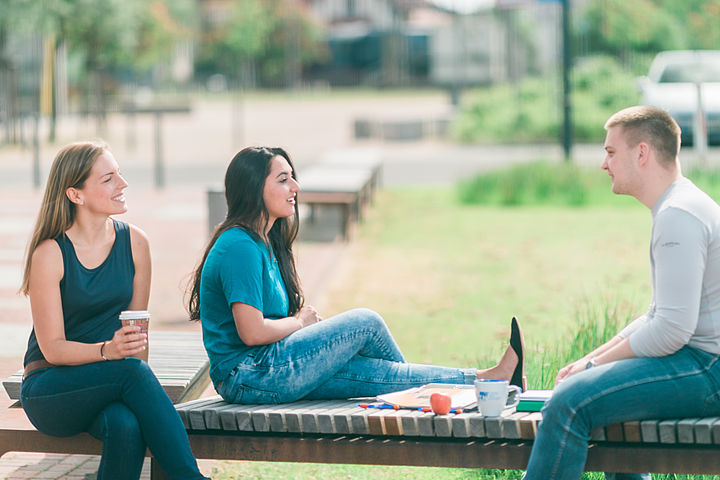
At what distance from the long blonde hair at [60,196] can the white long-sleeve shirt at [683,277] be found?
1.83 metres

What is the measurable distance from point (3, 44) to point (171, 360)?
82.2 feet

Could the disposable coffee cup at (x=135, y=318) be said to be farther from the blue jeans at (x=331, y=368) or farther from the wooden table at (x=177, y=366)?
the wooden table at (x=177, y=366)

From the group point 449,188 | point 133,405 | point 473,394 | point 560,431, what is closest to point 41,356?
point 133,405

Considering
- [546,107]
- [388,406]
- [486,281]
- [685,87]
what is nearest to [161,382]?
[388,406]

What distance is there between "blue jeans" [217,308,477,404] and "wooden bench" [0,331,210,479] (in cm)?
41

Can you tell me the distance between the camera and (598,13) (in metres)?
28.5

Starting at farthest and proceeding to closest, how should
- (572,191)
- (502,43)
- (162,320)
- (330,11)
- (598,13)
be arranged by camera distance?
(330,11), (502,43), (598,13), (572,191), (162,320)

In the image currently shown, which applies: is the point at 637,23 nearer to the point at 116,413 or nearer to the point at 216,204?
the point at 216,204

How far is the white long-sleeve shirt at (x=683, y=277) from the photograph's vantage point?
128 inches

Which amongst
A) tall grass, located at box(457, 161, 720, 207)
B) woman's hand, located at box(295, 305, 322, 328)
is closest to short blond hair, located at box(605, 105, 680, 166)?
woman's hand, located at box(295, 305, 322, 328)

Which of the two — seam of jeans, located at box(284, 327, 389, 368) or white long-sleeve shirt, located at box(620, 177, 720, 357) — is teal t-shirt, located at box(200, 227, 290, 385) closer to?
seam of jeans, located at box(284, 327, 389, 368)

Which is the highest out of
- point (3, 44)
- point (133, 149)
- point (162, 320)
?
point (3, 44)

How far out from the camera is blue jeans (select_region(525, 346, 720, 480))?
3256 mm

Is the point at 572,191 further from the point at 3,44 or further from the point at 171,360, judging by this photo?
the point at 3,44
